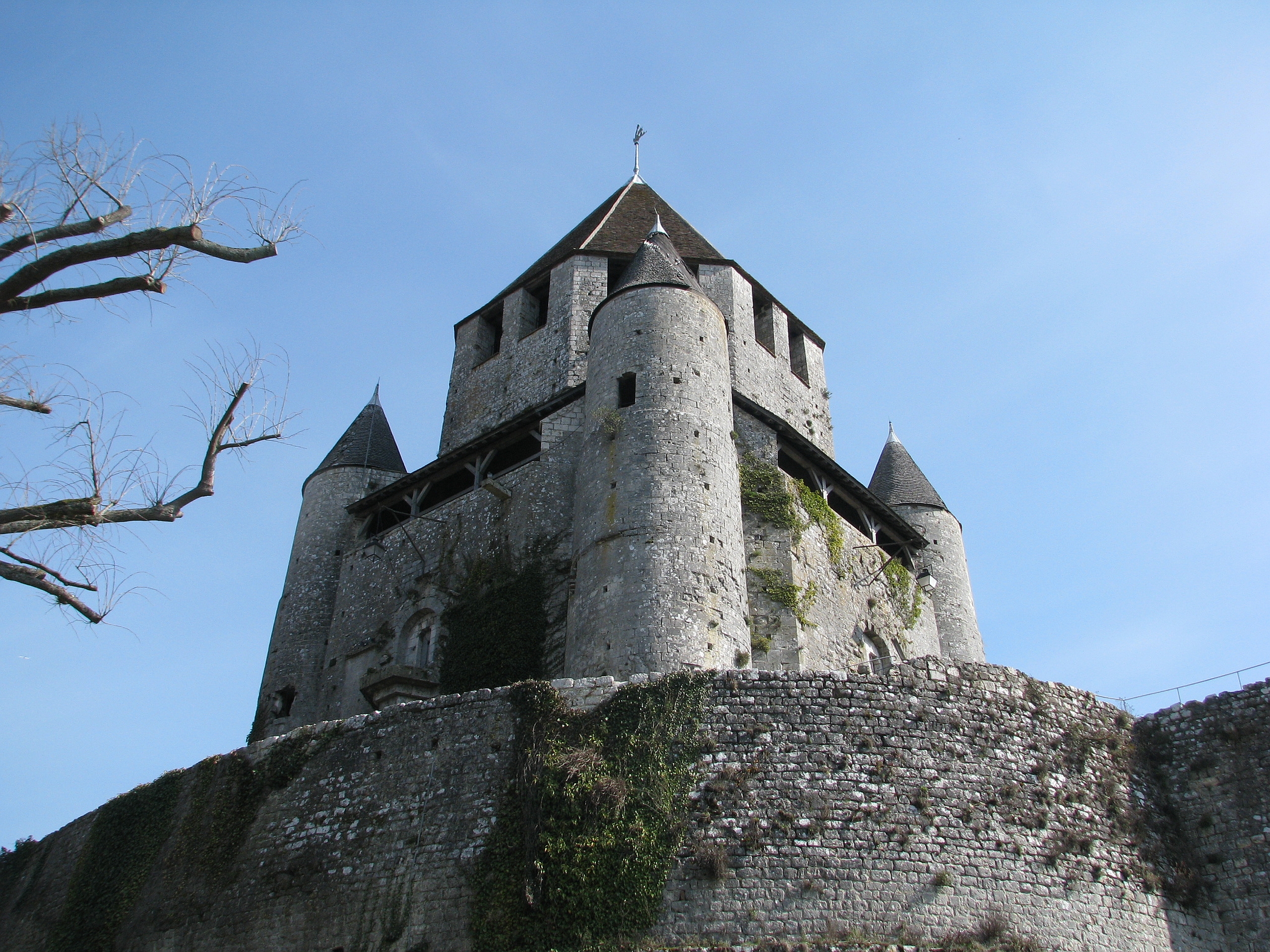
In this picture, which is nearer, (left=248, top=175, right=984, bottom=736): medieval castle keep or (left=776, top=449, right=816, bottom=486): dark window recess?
(left=248, top=175, right=984, bottom=736): medieval castle keep

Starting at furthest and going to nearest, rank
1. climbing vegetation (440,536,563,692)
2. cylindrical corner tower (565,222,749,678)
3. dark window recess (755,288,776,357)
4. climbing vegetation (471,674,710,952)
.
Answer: dark window recess (755,288,776,357) < climbing vegetation (440,536,563,692) < cylindrical corner tower (565,222,749,678) < climbing vegetation (471,674,710,952)

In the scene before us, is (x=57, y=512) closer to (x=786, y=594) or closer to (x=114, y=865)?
(x=114, y=865)

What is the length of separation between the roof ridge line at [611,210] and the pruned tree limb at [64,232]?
17562mm

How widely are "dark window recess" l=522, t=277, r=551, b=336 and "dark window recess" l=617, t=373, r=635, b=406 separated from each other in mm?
7394

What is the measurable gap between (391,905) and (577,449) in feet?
30.7

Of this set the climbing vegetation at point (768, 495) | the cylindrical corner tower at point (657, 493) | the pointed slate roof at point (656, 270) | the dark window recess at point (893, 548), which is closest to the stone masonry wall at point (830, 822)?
the cylindrical corner tower at point (657, 493)

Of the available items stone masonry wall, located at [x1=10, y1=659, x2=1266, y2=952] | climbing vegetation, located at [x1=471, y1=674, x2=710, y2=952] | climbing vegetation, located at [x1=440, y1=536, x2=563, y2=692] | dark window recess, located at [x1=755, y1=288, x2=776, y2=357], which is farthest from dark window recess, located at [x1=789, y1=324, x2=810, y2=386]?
climbing vegetation, located at [x1=471, y1=674, x2=710, y2=952]

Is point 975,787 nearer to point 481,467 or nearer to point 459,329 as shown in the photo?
A: point 481,467

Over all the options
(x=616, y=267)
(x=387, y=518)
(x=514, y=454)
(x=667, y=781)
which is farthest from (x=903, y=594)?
(x=667, y=781)

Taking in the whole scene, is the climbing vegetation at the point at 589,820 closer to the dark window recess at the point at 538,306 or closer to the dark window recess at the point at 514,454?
the dark window recess at the point at 514,454

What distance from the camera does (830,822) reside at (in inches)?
430

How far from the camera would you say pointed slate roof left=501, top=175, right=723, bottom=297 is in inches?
1005

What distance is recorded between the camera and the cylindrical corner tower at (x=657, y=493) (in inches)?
574

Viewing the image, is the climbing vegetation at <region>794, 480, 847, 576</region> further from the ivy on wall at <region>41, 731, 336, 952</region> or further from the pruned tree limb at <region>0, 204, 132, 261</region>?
the pruned tree limb at <region>0, 204, 132, 261</region>
